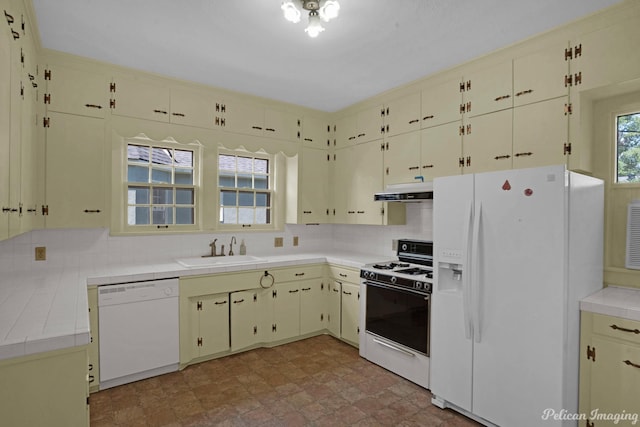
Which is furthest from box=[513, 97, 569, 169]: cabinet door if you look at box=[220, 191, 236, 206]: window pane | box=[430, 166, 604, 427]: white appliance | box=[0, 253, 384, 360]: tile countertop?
box=[220, 191, 236, 206]: window pane

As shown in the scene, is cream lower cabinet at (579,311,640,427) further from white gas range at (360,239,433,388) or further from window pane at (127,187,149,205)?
window pane at (127,187,149,205)

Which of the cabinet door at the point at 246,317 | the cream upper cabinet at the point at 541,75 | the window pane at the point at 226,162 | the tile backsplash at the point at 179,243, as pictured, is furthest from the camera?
the window pane at the point at 226,162

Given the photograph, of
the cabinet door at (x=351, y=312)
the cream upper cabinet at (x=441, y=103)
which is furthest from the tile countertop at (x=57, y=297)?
the cream upper cabinet at (x=441, y=103)

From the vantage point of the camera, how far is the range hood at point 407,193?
10.2 ft

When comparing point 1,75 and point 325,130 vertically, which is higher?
point 325,130

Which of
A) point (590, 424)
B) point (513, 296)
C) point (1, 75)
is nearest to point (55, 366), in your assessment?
point (1, 75)

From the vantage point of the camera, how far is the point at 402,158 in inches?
141

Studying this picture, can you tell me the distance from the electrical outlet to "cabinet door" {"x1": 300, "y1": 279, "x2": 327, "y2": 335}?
7.77 ft

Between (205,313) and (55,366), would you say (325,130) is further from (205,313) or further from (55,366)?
(55,366)

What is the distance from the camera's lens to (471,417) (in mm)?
2414

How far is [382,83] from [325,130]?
1.21 metres

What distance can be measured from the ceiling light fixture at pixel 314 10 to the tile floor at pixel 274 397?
2.57m

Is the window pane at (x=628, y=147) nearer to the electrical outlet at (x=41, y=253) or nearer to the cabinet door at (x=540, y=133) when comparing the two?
the cabinet door at (x=540, y=133)

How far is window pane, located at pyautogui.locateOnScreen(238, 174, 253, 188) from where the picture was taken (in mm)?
4189
